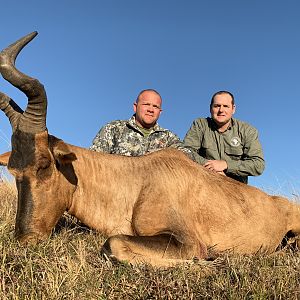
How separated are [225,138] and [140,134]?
5.78ft

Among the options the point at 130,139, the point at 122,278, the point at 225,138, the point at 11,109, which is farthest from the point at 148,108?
the point at 122,278

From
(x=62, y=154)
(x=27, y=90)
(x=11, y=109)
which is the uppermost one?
(x=27, y=90)

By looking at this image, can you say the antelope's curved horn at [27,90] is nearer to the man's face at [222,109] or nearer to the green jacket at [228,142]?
the green jacket at [228,142]

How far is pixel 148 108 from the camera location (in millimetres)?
8766

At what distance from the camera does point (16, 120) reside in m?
5.73

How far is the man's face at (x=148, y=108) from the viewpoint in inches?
345

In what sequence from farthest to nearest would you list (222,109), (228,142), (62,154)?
1. (228,142)
2. (222,109)
3. (62,154)

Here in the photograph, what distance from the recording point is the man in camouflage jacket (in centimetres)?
880

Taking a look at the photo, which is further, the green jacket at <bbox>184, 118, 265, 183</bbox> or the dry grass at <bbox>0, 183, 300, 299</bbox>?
the green jacket at <bbox>184, 118, 265, 183</bbox>

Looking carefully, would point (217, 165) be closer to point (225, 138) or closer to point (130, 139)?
point (225, 138)

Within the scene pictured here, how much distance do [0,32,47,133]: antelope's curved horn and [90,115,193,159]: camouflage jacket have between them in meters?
3.30

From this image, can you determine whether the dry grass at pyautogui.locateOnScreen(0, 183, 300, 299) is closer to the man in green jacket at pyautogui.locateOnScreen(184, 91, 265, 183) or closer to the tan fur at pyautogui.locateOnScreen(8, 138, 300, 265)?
the tan fur at pyautogui.locateOnScreen(8, 138, 300, 265)

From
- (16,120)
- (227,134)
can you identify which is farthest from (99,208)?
(227,134)

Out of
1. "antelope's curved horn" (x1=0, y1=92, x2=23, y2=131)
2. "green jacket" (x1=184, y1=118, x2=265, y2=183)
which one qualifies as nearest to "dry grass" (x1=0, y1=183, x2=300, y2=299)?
"antelope's curved horn" (x1=0, y1=92, x2=23, y2=131)
